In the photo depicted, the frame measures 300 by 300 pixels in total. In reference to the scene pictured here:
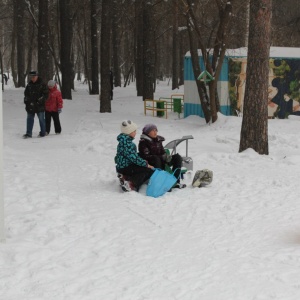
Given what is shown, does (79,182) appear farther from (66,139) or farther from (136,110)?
(136,110)

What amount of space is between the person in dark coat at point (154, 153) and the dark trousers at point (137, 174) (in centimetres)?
32

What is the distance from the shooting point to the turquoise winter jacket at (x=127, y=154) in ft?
25.7

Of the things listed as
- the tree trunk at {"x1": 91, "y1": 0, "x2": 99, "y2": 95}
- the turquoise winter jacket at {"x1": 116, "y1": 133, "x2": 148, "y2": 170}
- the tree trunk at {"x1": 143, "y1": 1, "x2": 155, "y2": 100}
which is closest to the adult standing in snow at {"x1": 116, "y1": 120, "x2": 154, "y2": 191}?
the turquoise winter jacket at {"x1": 116, "y1": 133, "x2": 148, "y2": 170}

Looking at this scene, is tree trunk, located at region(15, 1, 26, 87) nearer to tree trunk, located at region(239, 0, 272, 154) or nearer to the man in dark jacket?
the man in dark jacket

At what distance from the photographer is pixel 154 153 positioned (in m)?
8.23

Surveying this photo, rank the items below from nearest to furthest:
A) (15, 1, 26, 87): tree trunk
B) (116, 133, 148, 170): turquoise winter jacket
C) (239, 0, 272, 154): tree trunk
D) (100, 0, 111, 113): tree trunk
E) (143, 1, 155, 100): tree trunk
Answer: (116, 133, 148, 170): turquoise winter jacket → (239, 0, 272, 154): tree trunk → (100, 0, 111, 113): tree trunk → (143, 1, 155, 100): tree trunk → (15, 1, 26, 87): tree trunk

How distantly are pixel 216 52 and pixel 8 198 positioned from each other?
32.4ft

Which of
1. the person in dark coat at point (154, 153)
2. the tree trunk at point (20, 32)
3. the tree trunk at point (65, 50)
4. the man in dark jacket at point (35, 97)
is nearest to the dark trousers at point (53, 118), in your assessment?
the man in dark jacket at point (35, 97)

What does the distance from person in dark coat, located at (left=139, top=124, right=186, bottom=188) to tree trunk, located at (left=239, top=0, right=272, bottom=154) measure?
3.07 meters

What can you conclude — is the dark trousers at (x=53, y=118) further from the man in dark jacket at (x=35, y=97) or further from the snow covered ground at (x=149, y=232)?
the snow covered ground at (x=149, y=232)

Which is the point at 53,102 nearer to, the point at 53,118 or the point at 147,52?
the point at 53,118

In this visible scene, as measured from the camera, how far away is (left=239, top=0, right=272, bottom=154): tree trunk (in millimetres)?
10500

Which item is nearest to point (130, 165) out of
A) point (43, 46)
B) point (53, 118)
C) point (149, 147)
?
point (149, 147)

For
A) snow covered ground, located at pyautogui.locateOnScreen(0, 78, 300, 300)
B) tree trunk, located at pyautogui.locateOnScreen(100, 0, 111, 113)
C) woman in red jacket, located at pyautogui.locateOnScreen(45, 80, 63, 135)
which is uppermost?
tree trunk, located at pyautogui.locateOnScreen(100, 0, 111, 113)
